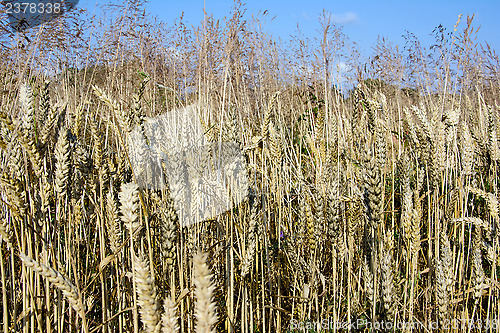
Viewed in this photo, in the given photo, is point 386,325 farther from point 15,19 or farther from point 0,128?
point 15,19

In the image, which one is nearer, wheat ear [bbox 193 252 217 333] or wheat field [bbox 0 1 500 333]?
wheat ear [bbox 193 252 217 333]

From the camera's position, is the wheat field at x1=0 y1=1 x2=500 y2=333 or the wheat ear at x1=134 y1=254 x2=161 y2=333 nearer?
the wheat ear at x1=134 y1=254 x2=161 y2=333

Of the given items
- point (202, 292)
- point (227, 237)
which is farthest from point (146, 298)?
point (227, 237)

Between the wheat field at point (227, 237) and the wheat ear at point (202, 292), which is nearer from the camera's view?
the wheat ear at point (202, 292)

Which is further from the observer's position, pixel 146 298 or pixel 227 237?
pixel 227 237

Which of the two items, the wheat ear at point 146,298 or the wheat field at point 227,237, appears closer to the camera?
the wheat ear at point 146,298

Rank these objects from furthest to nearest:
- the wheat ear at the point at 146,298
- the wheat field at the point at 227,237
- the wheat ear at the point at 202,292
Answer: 1. the wheat field at the point at 227,237
2. the wheat ear at the point at 146,298
3. the wheat ear at the point at 202,292

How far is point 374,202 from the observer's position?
0.92 m

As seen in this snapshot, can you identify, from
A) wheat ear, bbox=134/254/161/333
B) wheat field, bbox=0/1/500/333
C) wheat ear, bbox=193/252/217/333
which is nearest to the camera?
wheat ear, bbox=193/252/217/333

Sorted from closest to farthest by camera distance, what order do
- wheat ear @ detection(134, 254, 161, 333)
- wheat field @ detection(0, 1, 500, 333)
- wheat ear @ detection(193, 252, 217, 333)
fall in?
wheat ear @ detection(193, 252, 217, 333), wheat ear @ detection(134, 254, 161, 333), wheat field @ detection(0, 1, 500, 333)

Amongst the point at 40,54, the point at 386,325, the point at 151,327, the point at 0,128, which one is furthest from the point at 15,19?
the point at 386,325

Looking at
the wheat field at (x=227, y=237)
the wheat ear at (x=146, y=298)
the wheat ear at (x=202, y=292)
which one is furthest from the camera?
the wheat field at (x=227, y=237)

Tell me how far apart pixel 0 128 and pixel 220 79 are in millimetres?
1946

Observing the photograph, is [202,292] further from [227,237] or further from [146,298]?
[227,237]
